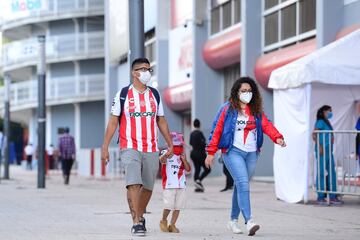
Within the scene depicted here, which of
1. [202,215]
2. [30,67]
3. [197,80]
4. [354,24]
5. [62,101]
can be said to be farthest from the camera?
[30,67]

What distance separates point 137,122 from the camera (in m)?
10.6

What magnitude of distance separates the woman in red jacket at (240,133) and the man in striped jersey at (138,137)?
0.62 meters

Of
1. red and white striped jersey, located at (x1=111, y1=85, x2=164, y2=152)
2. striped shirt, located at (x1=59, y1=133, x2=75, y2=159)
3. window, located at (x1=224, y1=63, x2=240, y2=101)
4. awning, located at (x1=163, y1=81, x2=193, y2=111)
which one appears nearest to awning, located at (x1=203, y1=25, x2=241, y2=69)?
window, located at (x1=224, y1=63, x2=240, y2=101)

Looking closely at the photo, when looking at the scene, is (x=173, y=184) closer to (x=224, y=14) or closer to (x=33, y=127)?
(x=224, y=14)

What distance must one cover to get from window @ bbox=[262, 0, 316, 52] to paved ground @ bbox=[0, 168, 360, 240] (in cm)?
613

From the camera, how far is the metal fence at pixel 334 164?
1582 cm

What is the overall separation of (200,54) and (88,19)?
2531 centimetres

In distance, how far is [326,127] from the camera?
16.1 metres

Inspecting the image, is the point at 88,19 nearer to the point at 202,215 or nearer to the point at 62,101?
the point at 62,101

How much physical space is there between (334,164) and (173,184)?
5318 millimetres

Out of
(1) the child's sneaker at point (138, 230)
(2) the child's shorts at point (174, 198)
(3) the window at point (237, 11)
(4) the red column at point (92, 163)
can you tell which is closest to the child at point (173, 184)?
(2) the child's shorts at point (174, 198)

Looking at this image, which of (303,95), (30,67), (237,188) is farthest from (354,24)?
(30,67)

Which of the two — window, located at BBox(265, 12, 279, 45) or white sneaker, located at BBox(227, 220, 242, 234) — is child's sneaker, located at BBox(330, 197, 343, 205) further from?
window, located at BBox(265, 12, 279, 45)

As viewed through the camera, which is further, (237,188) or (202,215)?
(202,215)
